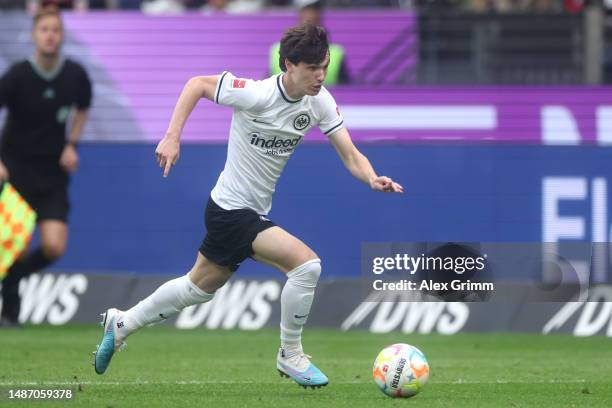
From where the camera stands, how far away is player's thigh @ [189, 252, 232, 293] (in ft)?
27.9

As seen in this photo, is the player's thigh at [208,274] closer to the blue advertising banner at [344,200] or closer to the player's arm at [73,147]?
the player's arm at [73,147]

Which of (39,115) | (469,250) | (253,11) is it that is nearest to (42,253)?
(39,115)

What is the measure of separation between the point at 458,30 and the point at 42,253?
22.8ft

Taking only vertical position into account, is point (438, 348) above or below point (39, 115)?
below

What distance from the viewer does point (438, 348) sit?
11672 mm

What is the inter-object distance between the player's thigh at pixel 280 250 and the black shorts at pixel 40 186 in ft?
15.4

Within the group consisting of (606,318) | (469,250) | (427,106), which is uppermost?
(469,250)

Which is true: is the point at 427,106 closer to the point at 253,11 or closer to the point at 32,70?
the point at 253,11

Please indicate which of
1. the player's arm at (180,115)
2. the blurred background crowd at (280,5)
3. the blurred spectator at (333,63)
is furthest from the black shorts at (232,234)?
the blurred background crowd at (280,5)

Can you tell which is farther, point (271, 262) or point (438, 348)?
point (438, 348)

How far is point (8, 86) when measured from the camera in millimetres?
12508

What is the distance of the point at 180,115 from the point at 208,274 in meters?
1.00

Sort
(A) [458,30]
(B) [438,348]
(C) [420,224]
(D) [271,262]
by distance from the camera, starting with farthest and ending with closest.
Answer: (A) [458,30] → (C) [420,224] → (B) [438,348] → (D) [271,262]
